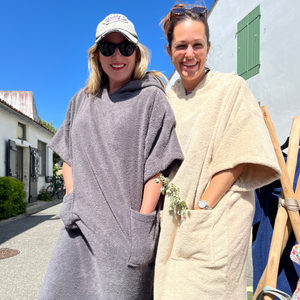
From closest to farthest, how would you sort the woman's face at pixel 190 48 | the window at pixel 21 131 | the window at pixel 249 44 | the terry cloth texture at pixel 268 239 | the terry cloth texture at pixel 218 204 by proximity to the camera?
the terry cloth texture at pixel 218 204, the woman's face at pixel 190 48, the terry cloth texture at pixel 268 239, the window at pixel 249 44, the window at pixel 21 131

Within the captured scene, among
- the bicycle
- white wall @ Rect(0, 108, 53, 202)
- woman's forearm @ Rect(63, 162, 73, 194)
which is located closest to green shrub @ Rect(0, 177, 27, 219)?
white wall @ Rect(0, 108, 53, 202)

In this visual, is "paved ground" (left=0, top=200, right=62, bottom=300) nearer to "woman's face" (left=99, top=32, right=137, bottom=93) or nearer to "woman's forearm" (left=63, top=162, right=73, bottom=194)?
"woman's forearm" (left=63, top=162, right=73, bottom=194)

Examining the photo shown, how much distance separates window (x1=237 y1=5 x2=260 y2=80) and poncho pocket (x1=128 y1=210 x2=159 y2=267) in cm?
700

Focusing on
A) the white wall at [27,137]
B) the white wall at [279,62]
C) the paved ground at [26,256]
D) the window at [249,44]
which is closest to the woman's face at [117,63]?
the paved ground at [26,256]

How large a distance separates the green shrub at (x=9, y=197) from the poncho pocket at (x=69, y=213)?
28.4ft

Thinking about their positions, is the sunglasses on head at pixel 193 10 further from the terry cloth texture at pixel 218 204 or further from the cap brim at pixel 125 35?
the terry cloth texture at pixel 218 204

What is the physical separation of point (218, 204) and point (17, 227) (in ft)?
25.6

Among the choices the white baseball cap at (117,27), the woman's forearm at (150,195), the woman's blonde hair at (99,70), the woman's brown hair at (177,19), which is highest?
the woman's brown hair at (177,19)

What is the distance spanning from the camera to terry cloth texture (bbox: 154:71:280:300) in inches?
55.5

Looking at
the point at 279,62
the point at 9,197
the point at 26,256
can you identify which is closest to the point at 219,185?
the point at 26,256

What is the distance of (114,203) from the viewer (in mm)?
1493

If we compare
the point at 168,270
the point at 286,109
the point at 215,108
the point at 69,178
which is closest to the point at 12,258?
the point at 69,178

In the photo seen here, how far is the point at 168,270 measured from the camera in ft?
4.94

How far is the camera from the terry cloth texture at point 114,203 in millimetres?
1456
